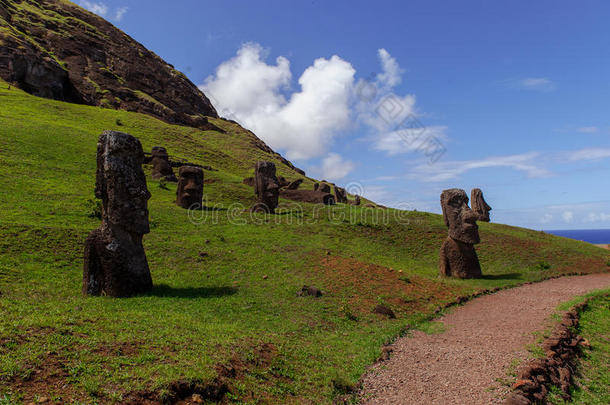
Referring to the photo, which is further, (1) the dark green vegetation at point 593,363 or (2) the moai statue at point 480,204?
(2) the moai statue at point 480,204

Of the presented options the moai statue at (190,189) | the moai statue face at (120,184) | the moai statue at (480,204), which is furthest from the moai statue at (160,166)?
the moai statue at (480,204)

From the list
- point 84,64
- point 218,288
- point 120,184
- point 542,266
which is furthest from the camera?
point 84,64

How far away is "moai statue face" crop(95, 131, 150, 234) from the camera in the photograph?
452 inches

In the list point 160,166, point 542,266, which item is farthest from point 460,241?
point 160,166

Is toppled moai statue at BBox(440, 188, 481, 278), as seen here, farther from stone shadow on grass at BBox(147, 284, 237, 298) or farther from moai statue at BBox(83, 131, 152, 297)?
moai statue at BBox(83, 131, 152, 297)

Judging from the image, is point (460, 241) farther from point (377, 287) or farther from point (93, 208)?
point (93, 208)

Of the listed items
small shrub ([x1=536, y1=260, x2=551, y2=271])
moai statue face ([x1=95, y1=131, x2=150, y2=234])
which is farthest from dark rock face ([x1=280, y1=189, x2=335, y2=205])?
moai statue face ([x1=95, y1=131, x2=150, y2=234])

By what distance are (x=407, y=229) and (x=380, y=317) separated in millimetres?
15870

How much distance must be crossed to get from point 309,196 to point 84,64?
7578cm

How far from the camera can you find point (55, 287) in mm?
11125

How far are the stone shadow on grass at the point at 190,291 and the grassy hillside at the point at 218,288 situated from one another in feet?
0.22

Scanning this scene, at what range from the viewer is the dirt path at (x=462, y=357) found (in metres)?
6.74

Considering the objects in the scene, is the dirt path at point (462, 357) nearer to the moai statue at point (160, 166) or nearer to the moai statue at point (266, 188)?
the moai statue at point (266, 188)

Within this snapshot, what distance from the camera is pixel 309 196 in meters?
37.0
